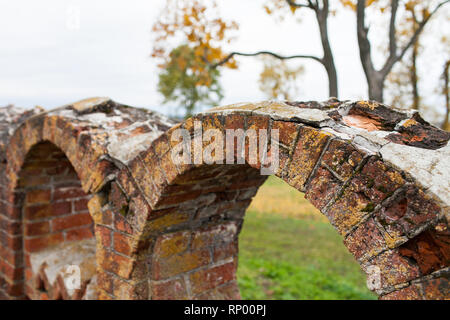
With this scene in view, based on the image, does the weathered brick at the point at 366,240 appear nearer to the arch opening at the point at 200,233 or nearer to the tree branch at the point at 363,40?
the arch opening at the point at 200,233

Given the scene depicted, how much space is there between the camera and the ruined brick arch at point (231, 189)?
117 cm

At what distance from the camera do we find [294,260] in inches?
236

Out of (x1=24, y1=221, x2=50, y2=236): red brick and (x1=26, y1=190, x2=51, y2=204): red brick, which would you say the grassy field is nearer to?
(x1=24, y1=221, x2=50, y2=236): red brick

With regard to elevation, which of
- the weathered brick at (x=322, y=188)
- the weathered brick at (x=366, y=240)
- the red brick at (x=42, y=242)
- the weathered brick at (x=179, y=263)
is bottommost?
the red brick at (x=42, y=242)

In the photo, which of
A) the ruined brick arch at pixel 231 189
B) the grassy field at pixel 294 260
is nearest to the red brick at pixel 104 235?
the ruined brick arch at pixel 231 189

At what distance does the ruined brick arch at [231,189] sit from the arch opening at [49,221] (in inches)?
7.1

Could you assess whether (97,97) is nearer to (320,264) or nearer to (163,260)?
(163,260)

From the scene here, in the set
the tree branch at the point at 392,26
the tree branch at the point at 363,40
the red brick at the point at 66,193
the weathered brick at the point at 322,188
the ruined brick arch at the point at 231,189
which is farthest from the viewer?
the tree branch at the point at 392,26

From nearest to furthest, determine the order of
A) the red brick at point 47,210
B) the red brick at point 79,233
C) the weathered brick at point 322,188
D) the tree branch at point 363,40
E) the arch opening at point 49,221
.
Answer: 1. the weathered brick at point 322,188
2. the arch opening at point 49,221
3. the red brick at point 47,210
4. the red brick at point 79,233
5. the tree branch at point 363,40

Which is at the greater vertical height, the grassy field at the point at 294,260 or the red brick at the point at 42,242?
the red brick at the point at 42,242

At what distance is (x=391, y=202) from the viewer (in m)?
1.19

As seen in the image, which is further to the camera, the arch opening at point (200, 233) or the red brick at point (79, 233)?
the red brick at point (79, 233)

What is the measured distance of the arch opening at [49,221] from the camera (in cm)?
332
